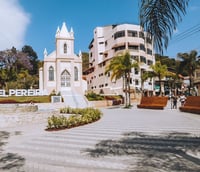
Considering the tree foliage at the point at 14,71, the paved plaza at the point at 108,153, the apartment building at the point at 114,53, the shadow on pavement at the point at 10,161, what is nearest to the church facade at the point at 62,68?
the tree foliage at the point at 14,71

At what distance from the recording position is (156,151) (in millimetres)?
7805

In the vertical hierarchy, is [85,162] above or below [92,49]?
below

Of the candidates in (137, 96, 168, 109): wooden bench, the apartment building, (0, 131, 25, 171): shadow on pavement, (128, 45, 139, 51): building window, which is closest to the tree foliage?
the apartment building

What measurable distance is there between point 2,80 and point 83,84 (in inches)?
609

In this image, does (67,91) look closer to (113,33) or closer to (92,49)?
(113,33)

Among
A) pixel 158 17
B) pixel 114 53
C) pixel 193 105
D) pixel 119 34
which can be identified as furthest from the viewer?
pixel 114 53

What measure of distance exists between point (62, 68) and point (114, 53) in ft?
44.1

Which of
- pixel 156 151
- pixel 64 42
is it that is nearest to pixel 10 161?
pixel 156 151

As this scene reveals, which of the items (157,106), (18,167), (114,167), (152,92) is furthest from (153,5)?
(152,92)

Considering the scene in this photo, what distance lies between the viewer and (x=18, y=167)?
676 centimetres

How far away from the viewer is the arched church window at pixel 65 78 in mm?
46906

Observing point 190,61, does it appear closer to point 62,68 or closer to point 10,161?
point 62,68

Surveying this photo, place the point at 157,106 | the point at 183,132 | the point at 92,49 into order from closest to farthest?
1. the point at 183,132
2. the point at 157,106
3. the point at 92,49

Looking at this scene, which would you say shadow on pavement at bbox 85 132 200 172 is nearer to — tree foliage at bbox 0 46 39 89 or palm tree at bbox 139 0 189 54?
palm tree at bbox 139 0 189 54
